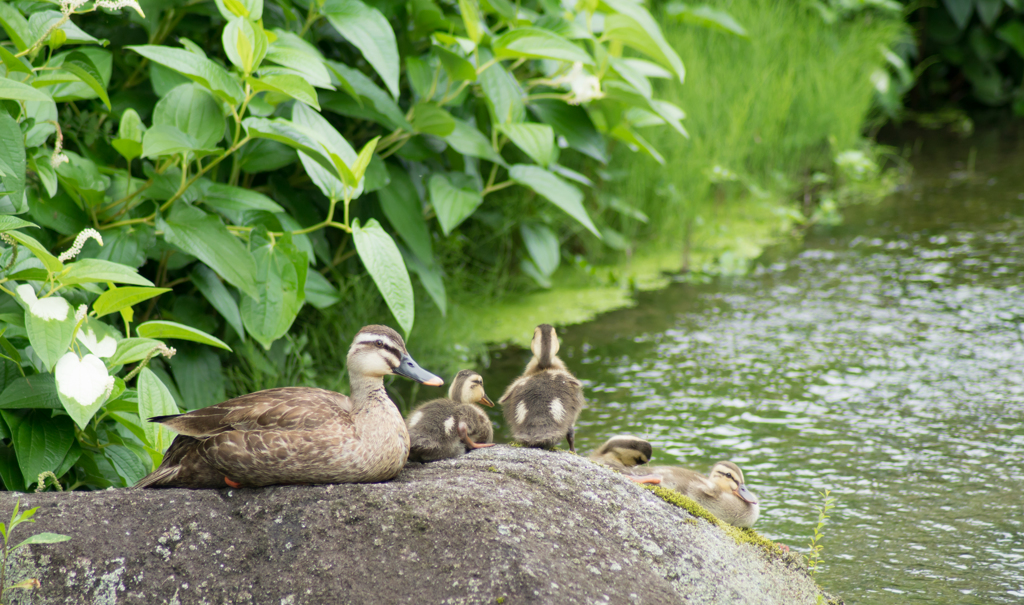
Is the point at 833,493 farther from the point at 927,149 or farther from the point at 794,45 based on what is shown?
the point at 927,149

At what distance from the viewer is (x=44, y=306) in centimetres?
246

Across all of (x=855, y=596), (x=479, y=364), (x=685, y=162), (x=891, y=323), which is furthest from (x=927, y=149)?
→ (x=855, y=596)

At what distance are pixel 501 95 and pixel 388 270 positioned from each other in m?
1.53

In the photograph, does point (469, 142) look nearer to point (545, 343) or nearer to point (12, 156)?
point (545, 343)

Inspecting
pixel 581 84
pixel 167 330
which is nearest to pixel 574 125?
pixel 581 84

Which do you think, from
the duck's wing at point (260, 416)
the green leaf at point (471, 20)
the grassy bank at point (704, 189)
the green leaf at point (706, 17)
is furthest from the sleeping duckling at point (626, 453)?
the green leaf at point (706, 17)

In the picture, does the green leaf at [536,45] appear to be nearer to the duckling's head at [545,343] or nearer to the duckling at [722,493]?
the duckling's head at [545,343]

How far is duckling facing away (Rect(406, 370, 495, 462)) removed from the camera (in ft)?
10.0

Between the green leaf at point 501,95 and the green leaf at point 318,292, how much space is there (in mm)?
1150

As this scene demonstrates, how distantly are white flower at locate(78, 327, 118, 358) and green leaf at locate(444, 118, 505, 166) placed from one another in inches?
85.1

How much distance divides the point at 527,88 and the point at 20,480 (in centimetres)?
320

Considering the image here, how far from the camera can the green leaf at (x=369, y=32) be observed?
3.75m

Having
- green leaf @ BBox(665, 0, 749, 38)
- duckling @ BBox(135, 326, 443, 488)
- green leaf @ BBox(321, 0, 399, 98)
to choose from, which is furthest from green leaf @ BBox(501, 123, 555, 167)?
green leaf @ BBox(665, 0, 749, 38)

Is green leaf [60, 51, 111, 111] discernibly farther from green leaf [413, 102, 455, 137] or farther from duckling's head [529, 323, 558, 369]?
duckling's head [529, 323, 558, 369]
